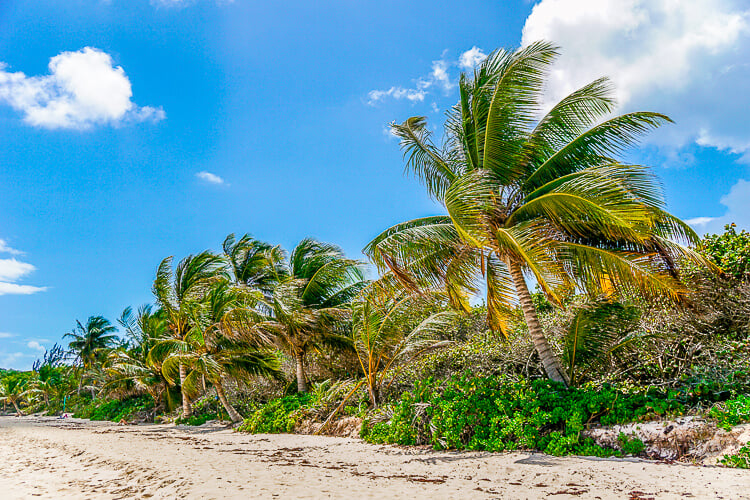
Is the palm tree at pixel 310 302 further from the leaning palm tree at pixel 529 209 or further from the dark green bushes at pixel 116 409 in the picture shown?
the dark green bushes at pixel 116 409

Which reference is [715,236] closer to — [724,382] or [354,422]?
[724,382]

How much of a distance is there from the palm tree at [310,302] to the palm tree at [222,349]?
966 millimetres

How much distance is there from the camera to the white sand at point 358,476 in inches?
211

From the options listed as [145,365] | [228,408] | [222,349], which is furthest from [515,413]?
[145,365]

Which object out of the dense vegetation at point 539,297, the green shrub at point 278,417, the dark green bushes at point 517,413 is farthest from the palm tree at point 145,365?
the dark green bushes at point 517,413

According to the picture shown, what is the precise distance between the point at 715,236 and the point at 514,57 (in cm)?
561

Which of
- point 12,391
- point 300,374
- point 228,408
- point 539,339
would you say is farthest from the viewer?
point 12,391

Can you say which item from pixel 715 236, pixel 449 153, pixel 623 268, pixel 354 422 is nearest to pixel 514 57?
pixel 449 153

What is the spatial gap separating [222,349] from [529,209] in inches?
527

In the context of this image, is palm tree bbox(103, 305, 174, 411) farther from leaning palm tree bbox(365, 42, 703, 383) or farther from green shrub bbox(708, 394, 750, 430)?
green shrub bbox(708, 394, 750, 430)

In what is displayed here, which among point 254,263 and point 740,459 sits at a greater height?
point 254,263

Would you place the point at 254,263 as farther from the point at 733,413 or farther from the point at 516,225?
the point at 733,413

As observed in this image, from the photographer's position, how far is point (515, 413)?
26.3 ft

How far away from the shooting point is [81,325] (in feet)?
146
